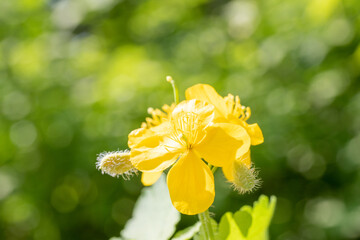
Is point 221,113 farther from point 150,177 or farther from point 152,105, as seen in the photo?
point 152,105

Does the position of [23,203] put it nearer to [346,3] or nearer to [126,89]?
[126,89]

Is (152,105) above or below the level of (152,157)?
above

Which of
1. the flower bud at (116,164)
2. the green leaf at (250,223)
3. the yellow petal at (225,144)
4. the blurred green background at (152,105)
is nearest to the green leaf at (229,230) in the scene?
the green leaf at (250,223)

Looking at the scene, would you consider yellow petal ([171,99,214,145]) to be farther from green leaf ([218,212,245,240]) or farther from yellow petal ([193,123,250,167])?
green leaf ([218,212,245,240])

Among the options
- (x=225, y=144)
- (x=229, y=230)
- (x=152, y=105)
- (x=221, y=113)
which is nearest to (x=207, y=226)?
(x=229, y=230)

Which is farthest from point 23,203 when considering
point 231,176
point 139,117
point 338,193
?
point 231,176

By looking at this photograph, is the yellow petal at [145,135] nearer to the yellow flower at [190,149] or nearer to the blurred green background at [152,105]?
the yellow flower at [190,149]

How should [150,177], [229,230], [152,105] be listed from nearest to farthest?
[229,230] → [150,177] → [152,105]
